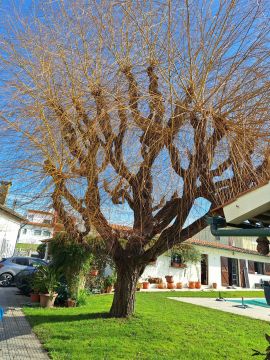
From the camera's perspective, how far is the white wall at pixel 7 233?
72.4ft

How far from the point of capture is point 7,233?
901 inches

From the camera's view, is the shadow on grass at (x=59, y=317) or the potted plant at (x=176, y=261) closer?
the shadow on grass at (x=59, y=317)

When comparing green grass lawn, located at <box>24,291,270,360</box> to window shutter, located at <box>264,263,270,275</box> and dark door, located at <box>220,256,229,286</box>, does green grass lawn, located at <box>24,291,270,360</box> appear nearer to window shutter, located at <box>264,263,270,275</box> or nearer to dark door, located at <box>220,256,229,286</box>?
dark door, located at <box>220,256,229,286</box>

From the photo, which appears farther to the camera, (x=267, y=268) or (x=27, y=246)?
(x=27, y=246)

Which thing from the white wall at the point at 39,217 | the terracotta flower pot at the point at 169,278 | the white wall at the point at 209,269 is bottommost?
the terracotta flower pot at the point at 169,278

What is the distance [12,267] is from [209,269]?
1505 cm

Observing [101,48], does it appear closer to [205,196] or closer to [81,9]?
[81,9]

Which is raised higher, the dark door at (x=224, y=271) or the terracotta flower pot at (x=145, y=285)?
the dark door at (x=224, y=271)

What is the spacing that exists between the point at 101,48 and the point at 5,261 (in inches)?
614

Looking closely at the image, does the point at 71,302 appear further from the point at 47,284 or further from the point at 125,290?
the point at 125,290

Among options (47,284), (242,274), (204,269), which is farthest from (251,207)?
(242,274)

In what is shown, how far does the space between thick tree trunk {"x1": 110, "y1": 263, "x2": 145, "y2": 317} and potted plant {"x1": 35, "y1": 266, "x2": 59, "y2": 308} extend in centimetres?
305

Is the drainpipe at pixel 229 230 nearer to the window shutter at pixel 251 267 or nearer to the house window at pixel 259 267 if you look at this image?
the window shutter at pixel 251 267

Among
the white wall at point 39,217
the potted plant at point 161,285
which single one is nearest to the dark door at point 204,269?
the potted plant at point 161,285
